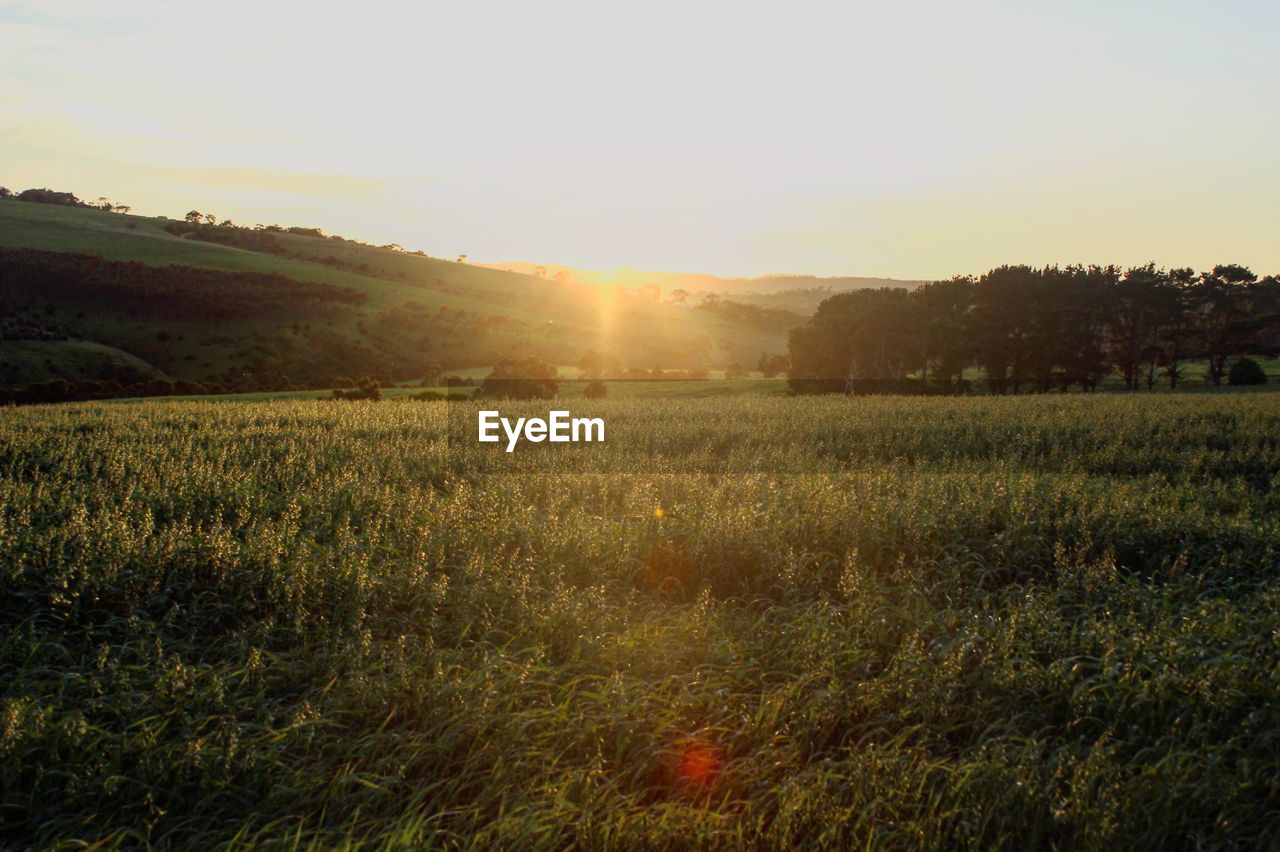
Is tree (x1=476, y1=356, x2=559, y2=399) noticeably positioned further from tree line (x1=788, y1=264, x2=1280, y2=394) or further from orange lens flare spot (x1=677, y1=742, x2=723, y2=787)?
orange lens flare spot (x1=677, y1=742, x2=723, y2=787)

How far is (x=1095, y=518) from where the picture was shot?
8.69m

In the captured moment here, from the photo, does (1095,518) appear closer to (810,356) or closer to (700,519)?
(700,519)

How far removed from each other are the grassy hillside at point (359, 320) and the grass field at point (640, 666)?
57428 mm

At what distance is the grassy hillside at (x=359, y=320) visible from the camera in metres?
64.7

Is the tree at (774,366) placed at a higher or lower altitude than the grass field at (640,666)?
higher

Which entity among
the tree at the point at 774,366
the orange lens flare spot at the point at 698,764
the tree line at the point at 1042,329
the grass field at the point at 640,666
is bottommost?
the orange lens flare spot at the point at 698,764

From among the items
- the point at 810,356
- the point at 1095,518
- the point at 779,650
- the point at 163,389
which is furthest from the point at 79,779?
the point at 810,356

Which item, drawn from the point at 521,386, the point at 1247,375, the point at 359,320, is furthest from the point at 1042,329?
the point at 359,320

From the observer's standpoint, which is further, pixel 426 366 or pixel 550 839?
pixel 426 366

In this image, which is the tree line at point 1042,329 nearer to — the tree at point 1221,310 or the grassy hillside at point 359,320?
the tree at point 1221,310

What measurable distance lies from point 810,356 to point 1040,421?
38623mm

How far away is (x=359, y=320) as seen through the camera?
77.4m

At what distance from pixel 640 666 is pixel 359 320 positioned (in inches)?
3069

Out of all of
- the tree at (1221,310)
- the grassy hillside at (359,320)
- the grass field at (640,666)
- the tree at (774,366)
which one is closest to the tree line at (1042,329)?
the tree at (1221,310)
